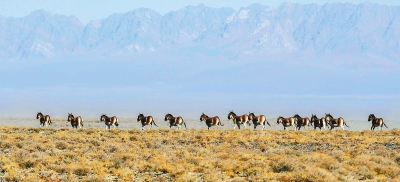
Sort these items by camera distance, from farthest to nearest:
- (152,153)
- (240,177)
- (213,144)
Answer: (213,144), (152,153), (240,177)

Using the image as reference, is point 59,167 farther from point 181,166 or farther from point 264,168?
point 264,168

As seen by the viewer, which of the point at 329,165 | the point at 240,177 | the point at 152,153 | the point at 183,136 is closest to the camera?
the point at 240,177

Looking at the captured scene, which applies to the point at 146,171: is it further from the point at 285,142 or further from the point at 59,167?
the point at 285,142

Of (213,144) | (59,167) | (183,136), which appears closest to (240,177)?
(59,167)

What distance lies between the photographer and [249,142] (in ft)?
104

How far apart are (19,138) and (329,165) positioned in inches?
740

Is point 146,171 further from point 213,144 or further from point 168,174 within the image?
point 213,144

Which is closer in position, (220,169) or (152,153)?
(220,169)

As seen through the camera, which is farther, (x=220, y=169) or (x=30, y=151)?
(x=30, y=151)

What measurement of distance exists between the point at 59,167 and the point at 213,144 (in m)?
12.0

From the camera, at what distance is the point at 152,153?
82.5 feet

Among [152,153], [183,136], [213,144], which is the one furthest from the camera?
[183,136]

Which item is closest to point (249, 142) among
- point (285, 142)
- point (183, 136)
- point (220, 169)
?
point (285, 142)

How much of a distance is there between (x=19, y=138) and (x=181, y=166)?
583 inches
